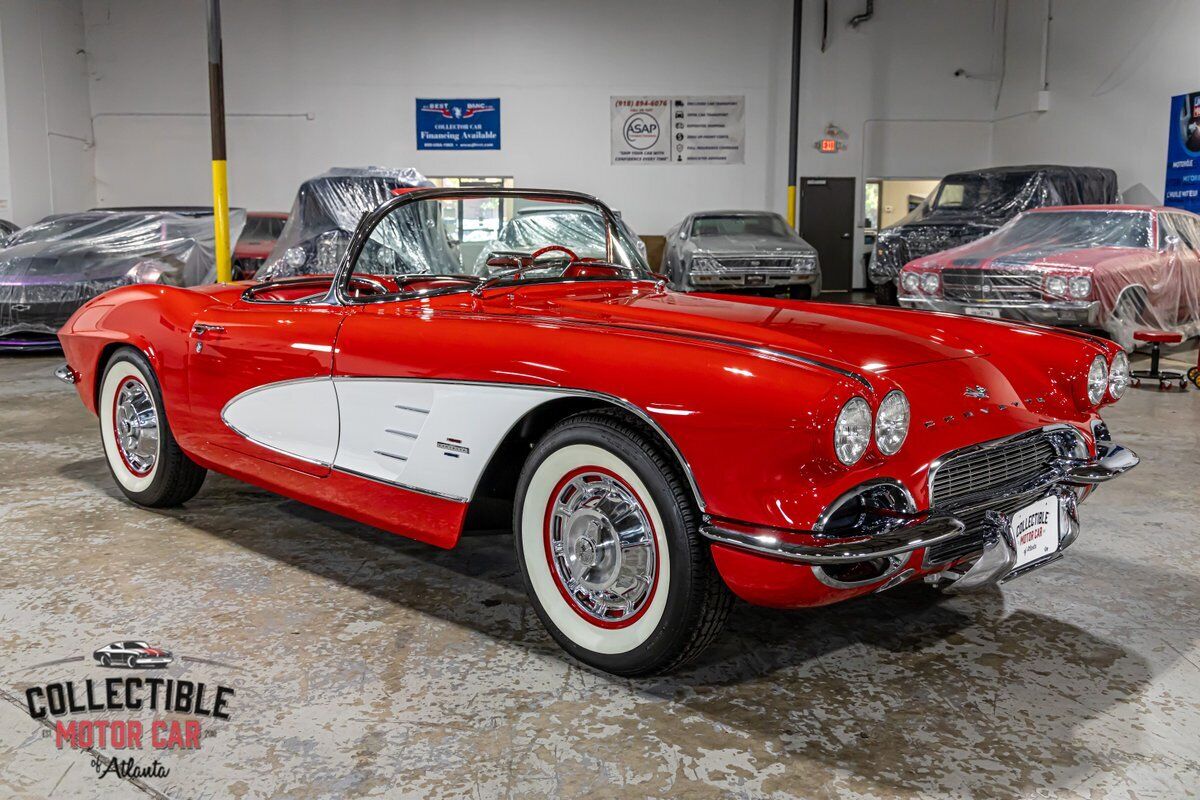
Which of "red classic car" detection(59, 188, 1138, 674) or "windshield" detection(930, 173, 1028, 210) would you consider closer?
"red classic car" detection(59, 188, 1138, 674)

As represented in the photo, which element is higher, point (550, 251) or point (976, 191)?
point (976, 191)

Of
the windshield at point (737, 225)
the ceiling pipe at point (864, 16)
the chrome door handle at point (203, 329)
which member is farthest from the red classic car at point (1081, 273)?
the ceiling pipe at point (864, 16)

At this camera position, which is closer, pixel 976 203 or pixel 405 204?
pixel 405 204

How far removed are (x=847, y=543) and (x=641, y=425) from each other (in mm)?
545

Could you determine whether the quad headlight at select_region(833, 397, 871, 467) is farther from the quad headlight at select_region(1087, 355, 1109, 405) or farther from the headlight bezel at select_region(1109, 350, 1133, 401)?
the headlight bezel at select_region(1109, 350, 1133, 401)

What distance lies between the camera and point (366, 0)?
15820mm

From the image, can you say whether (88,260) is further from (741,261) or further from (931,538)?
(931,538)

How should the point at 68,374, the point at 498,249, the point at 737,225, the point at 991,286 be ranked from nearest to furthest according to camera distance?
the point at 498,249, the point at 68,374, the point at 991,286, the point at 737,225

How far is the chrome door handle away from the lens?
11.1 ft

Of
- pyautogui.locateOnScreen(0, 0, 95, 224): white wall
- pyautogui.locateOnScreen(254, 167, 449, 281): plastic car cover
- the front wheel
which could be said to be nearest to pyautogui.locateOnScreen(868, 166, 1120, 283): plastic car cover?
pyautogui.locateOnScreen(254, 167, 449, 281): plastic car cover

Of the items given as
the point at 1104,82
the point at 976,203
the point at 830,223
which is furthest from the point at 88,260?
the point at 1104,82

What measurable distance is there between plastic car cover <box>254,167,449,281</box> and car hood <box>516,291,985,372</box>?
20.7 ft

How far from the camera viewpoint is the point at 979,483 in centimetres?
235

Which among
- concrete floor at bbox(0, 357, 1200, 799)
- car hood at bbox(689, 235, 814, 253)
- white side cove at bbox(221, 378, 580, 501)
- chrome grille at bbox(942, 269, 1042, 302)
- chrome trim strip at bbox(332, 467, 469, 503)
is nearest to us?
concrete floor at bbox(0, 357, 1200, 799)
